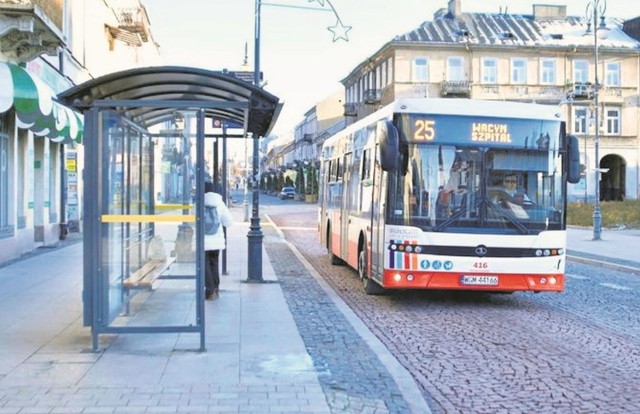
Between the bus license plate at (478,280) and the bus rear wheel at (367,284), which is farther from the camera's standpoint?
the bus rear wheel at (367,284)

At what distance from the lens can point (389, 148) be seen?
10469mm

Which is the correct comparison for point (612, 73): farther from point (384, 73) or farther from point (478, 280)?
point (478, 280)

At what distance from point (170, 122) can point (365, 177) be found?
190 inches

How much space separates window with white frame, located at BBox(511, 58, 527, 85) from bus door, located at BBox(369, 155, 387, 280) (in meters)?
55.0

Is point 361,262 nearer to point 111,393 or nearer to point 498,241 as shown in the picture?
point 498,241

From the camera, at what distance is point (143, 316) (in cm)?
779

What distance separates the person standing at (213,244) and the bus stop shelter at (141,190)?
1.53 m

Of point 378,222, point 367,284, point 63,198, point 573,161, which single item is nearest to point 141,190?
point 378,222

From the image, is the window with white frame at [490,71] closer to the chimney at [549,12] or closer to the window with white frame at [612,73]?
the chimney at [549,12]

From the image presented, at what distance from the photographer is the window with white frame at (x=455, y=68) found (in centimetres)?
6388

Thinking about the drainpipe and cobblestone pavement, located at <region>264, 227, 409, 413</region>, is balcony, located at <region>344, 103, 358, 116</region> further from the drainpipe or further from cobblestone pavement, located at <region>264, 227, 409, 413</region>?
cobblestone pavement, located at <region>264, 227, 409, 413</region>

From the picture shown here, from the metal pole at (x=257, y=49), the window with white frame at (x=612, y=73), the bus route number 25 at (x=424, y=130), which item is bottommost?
the bus route number 25 at (x=424, y=130)

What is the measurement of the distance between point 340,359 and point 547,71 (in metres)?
60.6

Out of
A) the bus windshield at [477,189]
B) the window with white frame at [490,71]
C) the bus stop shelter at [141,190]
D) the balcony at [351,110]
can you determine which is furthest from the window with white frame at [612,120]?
the bus stop shelter at [141,190]
